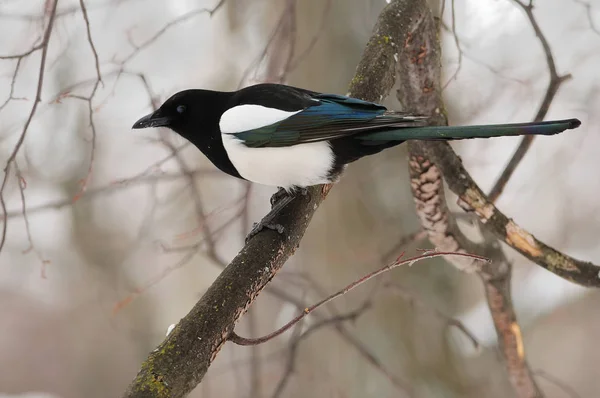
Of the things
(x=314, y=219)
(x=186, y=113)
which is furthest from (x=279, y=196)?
(x=314, y=219)

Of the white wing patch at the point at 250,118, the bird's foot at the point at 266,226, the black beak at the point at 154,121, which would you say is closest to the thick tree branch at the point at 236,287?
the bird's foot at the point at 266,226

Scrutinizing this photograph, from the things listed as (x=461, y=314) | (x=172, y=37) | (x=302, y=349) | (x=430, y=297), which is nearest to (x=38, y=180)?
(x=172, y=37)

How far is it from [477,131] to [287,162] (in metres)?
0.39

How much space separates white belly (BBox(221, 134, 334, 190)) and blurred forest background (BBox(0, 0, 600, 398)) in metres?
0.45

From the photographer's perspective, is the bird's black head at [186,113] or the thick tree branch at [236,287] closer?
the thick tree branch at [236,287]

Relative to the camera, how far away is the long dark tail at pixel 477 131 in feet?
2.73

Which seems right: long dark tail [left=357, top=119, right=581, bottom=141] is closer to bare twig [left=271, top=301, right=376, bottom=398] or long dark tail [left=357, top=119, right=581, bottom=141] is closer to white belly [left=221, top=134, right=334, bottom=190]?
white belly [left=221, top=134, right=334, bottom=190]

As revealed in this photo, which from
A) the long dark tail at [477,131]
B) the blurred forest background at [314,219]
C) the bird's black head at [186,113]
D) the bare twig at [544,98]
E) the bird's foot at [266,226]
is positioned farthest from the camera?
the blurred forest background at [314,219]

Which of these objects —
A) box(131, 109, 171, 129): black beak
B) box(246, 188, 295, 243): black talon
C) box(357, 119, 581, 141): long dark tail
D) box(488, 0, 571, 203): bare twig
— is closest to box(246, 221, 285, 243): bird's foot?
box(246, 188, 295, 243): black talon

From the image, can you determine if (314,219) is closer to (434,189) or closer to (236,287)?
(434,189)

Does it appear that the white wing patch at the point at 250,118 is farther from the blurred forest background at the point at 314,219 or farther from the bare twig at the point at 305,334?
the bare twig at the point at 305,334

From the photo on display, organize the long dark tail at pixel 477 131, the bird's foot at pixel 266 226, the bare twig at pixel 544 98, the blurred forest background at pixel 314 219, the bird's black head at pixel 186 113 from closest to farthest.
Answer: the long dark tail at pixel 477 131, the bird's foot at pixel 266 226, the bird's black head at pixel 186 113, the bare twig at pixel 544 98, the blurred forest background at pixel 314 219

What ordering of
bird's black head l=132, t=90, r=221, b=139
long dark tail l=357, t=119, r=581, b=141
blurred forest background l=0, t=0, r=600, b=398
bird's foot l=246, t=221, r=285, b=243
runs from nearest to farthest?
long dark tail l=357, t=119, r=581, b=141 → bird's foot l=246, t=221, r=285, b=243 → bird's black head l=132, t=90, r=221, b=139 → blurred forest background l=0, t=0, r=600, b=398

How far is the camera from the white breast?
3.76 ft
